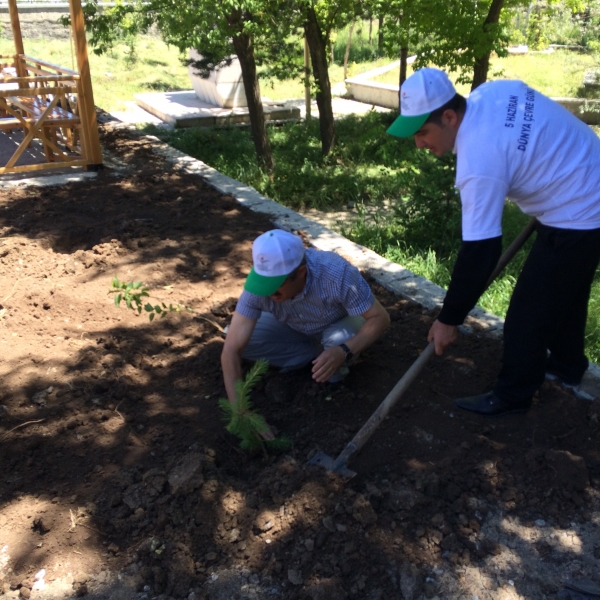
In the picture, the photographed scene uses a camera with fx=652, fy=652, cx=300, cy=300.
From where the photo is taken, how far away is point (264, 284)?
2.83 m

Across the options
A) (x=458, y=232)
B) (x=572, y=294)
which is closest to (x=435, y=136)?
(x=572, y=294)

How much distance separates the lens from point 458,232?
18.4 ft

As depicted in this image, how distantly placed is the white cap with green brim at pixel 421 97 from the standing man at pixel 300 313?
0.71 metres

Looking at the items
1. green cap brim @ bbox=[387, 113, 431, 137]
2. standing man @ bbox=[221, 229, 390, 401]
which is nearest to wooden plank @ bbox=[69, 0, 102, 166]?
standing man @ bbox=[221, 229, 390, 401]

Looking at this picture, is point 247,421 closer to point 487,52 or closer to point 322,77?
point 487,52

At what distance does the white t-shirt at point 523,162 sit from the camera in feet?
7.95

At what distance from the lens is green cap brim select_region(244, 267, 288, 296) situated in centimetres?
283

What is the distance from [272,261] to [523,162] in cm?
108

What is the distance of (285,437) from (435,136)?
1483mm

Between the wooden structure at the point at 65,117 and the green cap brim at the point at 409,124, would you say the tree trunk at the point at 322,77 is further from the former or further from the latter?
the green cap brim at the point at 409,124

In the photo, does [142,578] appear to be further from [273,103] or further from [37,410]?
[273,103]

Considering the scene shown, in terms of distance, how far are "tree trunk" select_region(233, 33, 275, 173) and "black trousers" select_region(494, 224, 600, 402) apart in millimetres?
5891

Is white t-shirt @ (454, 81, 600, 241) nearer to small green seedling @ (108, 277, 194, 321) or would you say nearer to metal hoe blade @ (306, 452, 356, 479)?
metal hoe blade @ (306, 452, 356, 479)

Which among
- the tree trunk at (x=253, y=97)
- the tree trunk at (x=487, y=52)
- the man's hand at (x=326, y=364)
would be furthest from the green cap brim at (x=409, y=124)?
the tree trunk at (x=253, y=97)
